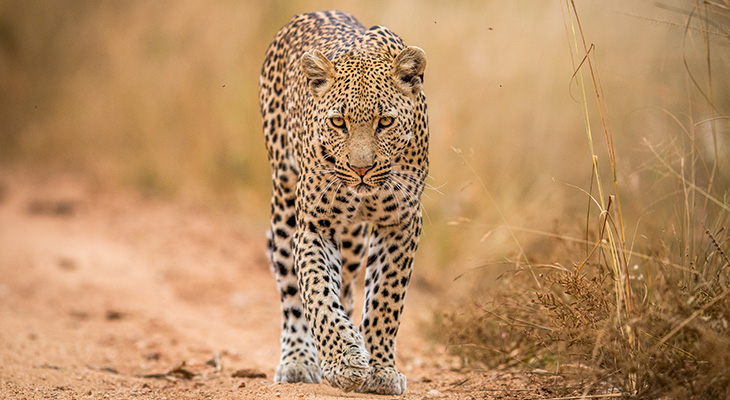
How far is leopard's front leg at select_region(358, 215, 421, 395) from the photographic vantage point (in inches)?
211

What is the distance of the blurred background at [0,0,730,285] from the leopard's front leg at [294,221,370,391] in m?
2.42

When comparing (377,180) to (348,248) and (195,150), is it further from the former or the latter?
(195,150)

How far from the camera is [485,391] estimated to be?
205 inches

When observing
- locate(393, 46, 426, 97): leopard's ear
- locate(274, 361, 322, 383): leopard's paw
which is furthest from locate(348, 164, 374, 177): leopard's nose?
locate(274, 361, 322, 383): leopard's paw

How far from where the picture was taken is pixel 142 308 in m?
9.48

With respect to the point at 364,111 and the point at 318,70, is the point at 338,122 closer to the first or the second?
the point at 364,111

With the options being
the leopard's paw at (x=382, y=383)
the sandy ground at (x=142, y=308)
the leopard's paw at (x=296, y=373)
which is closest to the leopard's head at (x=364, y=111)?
the leopard's paw at (x=382, y=383)

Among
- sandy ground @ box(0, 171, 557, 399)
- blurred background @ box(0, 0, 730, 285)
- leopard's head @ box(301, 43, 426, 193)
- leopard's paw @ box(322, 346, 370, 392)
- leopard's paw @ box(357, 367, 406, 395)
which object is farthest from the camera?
blurred background @ box(0, 0, 730, 285)

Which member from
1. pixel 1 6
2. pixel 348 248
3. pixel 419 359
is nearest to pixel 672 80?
pixel 419 359

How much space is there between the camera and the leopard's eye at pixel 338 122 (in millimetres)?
5059

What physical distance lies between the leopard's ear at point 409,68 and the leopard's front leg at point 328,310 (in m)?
1.04

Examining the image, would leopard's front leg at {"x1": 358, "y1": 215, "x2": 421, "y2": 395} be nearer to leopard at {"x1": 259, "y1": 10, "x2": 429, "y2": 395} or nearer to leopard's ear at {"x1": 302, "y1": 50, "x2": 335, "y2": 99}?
leopard at {"x1": 259, "y1": 10, "x2": 429, "y2": 395}

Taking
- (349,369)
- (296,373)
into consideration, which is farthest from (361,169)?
(296,373)

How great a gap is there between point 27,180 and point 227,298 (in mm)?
5492
